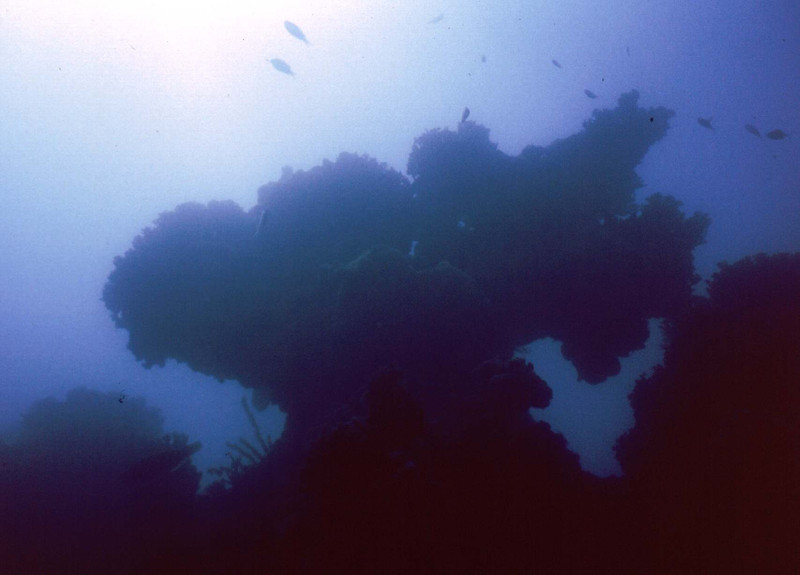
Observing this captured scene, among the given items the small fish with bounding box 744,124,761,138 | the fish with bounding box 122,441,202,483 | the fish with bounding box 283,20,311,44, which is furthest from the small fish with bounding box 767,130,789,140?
the fish with bounding box 122,441,202,483

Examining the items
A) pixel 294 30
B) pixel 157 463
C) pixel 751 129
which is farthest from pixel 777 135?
pixel 157 463

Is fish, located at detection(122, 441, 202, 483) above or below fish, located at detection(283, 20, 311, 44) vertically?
below

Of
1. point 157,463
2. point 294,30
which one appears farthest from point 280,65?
point 157,463

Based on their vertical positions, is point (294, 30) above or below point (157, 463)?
above

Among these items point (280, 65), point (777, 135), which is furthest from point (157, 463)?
point (777, 135)

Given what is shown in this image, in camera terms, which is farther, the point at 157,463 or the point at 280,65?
the point at 280,65

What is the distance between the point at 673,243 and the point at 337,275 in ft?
32.6

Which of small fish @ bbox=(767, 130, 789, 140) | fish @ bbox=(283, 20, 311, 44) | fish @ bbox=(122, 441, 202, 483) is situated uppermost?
fish @ bbox=(283, 20, 311, 44)

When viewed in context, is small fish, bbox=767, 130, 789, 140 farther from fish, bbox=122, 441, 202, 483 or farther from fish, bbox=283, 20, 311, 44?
fish, bbox=122, 441, 202, 483

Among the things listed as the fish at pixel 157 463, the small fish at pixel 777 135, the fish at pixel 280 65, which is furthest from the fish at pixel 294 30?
the small fish at pixel 777 135

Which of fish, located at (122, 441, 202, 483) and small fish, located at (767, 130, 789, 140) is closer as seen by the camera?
fish, located at (122, 441, 202, 483)

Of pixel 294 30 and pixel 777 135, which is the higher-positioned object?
pixel 294 30

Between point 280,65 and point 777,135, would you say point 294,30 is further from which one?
point 777,135

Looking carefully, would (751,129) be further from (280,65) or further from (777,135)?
(280,65)
